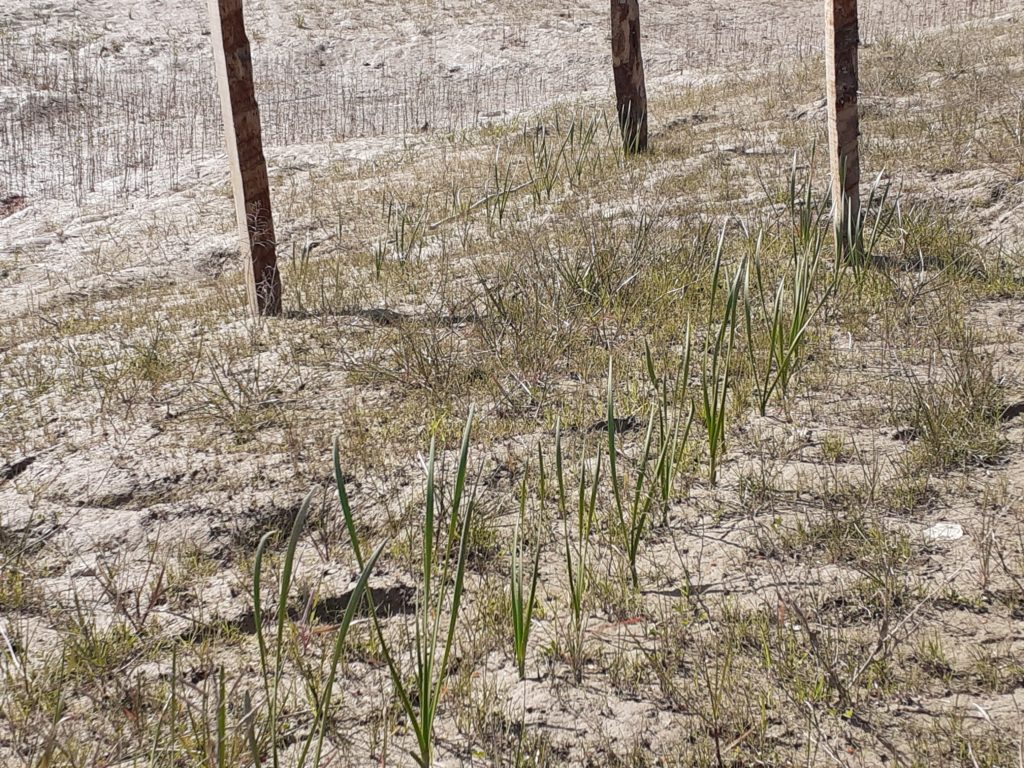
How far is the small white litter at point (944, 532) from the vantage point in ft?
7.52

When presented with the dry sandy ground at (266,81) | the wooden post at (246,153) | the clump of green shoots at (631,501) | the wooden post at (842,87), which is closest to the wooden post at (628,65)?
the dry sandy ground at (266,81)

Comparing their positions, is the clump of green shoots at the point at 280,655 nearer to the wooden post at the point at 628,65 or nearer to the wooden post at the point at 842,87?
the wooden post at the point at 842,87

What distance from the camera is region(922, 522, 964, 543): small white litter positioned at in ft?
7.52

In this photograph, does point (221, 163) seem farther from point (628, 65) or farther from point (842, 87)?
point (842, 87)

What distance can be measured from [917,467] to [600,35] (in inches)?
604

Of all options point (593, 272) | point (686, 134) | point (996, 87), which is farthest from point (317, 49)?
point (593, 272)

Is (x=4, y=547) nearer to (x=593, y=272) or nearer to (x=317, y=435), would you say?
(x=317, y=435)

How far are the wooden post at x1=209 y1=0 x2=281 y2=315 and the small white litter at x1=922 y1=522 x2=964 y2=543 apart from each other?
11.8 feet

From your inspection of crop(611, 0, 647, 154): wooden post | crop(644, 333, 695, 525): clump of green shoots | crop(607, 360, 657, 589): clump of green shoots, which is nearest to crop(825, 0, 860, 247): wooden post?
crop(644, 333, 695, 525): clump of green shoots

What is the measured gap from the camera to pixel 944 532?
7.60ft

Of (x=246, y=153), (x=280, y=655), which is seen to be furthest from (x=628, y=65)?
(x=280, y=655)

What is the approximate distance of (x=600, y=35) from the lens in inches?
643

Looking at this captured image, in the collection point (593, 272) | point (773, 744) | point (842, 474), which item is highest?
point (593, 272)

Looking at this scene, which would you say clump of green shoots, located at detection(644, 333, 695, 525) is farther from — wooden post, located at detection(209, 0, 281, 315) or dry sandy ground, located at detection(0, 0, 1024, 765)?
wooden post, located at detection(209, 0, 281, 315)
